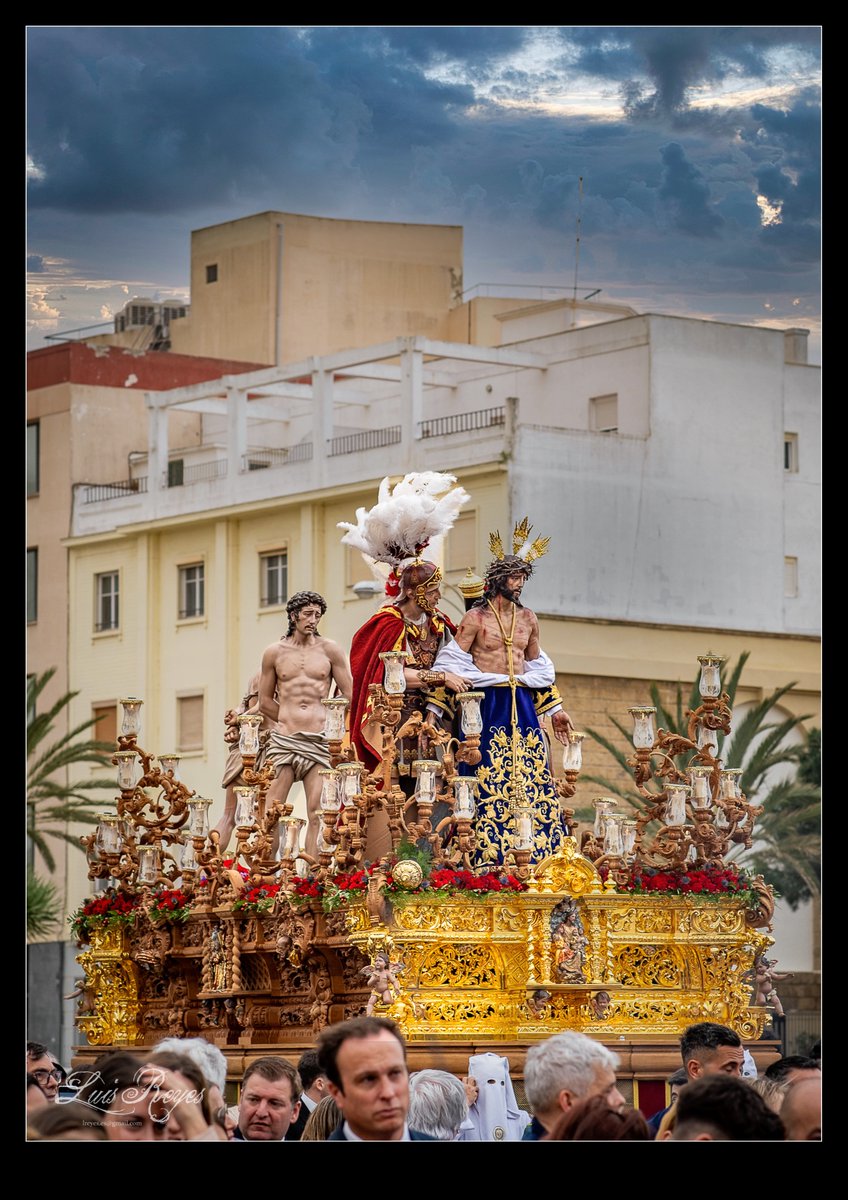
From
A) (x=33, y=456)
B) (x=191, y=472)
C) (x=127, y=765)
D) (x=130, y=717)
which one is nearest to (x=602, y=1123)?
(x=127, y=765)

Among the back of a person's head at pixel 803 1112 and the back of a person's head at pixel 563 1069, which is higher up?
the back of a person's head at pixel 563 1069

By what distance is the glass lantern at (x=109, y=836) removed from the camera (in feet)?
63.7

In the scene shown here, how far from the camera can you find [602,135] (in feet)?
→ 127

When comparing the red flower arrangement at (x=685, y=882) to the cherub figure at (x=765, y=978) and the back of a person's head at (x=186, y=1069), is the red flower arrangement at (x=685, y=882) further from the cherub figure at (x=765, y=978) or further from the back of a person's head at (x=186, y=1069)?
the back of a person's head at (x=186, y=1069)

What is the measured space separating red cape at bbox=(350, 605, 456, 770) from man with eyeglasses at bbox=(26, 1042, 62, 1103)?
14.6 feet

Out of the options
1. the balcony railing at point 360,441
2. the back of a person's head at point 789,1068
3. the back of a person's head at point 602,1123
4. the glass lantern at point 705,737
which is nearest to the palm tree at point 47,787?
the balcony railing at point 360,441

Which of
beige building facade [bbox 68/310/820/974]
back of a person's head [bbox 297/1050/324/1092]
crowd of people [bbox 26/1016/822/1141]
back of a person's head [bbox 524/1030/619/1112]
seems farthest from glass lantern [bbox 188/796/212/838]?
beige building facade [bbox 68/310/820/974]

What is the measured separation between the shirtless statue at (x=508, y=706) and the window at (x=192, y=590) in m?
32.7

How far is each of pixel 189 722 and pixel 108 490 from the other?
5847mm

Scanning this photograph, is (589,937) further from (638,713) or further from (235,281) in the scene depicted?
(235,281)

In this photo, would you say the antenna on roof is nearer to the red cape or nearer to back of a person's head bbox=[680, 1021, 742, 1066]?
the red cape

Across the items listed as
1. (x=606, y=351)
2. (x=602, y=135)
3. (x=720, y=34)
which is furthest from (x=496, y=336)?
(x=720, y=34)

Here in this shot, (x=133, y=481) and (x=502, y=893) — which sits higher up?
(x=133, y=481)

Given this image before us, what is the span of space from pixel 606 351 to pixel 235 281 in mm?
7773
